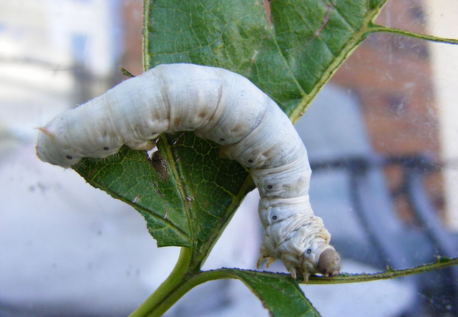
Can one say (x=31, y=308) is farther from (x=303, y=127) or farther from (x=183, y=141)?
(x=303, y=127)

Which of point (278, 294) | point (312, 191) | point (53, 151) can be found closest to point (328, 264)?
point (278, 294)

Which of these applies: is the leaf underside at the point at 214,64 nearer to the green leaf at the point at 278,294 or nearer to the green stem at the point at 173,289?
the green stem at the point at 173,289

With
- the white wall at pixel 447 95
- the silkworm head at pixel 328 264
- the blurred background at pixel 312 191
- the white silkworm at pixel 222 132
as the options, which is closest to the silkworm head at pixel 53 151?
the white silkworm at pixel 222 132

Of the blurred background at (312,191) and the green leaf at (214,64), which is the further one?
the blurred background at (312,191)

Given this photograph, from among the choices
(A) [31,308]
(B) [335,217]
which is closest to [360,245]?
(B) [335,217]

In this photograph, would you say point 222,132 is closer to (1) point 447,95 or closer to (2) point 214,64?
(2) point 214,64

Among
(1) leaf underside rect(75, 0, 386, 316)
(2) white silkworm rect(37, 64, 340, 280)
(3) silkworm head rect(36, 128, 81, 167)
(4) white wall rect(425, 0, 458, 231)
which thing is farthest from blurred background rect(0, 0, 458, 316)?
(3) silkworm head rect(36, 128, 81, 167)

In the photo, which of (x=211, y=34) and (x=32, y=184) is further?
(x=32, y=184)
